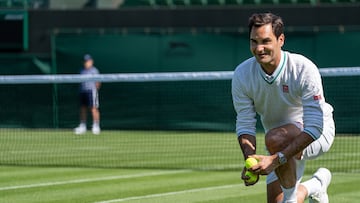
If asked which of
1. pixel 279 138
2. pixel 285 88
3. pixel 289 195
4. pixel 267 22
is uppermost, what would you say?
pixel 267 22

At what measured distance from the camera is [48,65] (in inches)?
939

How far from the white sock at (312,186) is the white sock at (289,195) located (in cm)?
62

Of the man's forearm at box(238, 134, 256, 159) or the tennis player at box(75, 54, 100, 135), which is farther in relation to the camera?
the tennis player at box(75, 54, 100, 135)

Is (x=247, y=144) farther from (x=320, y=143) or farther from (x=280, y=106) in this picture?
(x=320, y=143)

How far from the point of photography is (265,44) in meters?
6.48

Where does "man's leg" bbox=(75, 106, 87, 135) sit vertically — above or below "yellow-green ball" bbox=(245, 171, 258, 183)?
below

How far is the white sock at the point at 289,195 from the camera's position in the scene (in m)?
7.01

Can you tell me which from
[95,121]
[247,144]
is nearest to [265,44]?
[247,144]

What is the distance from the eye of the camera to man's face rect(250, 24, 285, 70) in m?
6.43

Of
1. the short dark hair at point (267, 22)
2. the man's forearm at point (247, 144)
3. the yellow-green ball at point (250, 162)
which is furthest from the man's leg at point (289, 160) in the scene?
the short dark hair at point (267, 22)

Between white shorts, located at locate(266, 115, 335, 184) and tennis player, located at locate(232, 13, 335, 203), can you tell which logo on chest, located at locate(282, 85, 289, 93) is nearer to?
tennis player, located at locate(232, 13, 335, 203)

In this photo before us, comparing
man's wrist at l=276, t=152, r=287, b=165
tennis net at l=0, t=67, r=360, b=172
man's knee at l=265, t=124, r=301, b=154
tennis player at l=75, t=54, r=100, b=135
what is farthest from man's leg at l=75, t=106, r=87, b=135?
man's wrist at l=276, t=152, r=287, b=165

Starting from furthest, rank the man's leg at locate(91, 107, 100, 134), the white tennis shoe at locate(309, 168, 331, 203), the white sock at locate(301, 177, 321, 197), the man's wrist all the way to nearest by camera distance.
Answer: the man's leg at locate(91, 107, 100, 134) → the white tennis shoe at locate(309, 168, 331, 203) → the white sock at locate(301, 177, 321, 197) → the man's wrist

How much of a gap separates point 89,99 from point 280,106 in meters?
14.6
